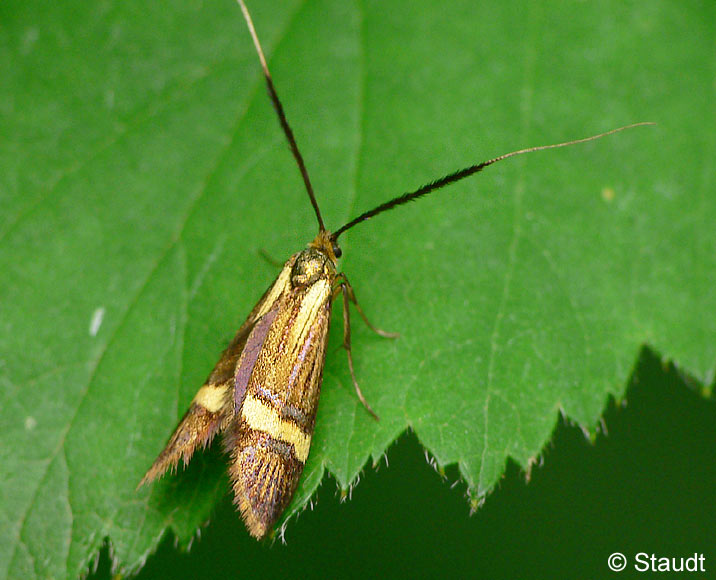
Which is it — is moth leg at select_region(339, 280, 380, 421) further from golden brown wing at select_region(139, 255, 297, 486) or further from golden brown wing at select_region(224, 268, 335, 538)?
golden brown wing at select_region(139, 255, 297, 486)

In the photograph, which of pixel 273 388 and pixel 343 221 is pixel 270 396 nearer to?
pixel 273 388

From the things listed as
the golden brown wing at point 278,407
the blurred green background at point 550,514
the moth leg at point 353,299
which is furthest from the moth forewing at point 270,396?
the blurred green background at point 550,514

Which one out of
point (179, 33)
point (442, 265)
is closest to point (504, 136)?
point (442, 265)

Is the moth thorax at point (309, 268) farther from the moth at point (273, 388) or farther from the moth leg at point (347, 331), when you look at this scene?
the moth leg at point (347, 331)

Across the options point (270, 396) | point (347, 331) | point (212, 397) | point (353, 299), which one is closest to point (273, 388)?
point (270, 396)

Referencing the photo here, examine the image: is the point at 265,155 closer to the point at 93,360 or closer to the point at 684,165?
the point at 93,360

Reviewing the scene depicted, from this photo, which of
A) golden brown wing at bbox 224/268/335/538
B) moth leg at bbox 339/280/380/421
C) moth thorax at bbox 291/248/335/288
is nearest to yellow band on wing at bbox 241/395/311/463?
golden brown wing at bbox 224/268/335/538
